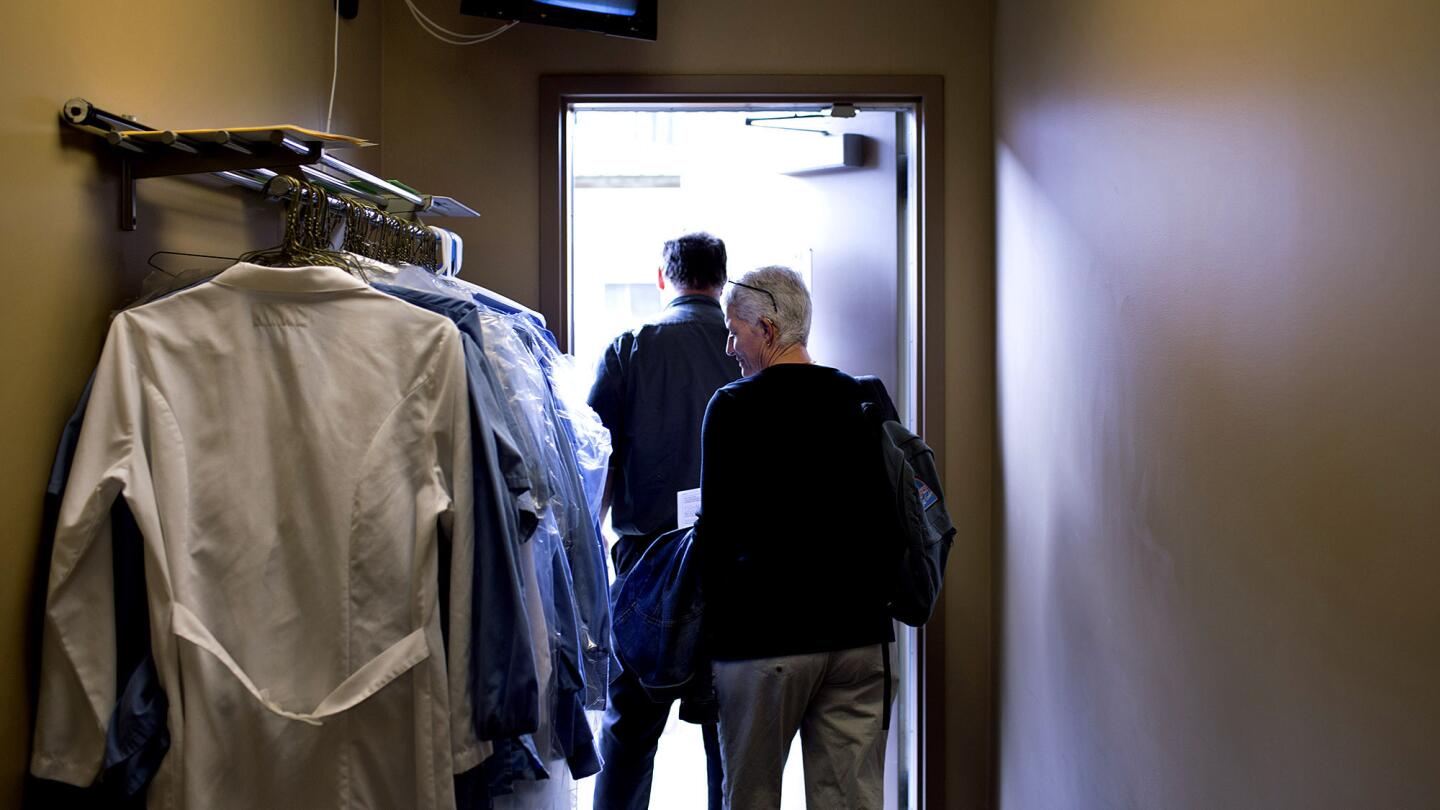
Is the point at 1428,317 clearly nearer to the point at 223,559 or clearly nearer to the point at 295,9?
the point at 223,559

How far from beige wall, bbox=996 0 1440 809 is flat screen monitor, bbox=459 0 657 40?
95 cm

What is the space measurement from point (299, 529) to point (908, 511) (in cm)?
111

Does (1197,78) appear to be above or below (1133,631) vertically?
above

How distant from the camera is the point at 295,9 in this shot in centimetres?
232

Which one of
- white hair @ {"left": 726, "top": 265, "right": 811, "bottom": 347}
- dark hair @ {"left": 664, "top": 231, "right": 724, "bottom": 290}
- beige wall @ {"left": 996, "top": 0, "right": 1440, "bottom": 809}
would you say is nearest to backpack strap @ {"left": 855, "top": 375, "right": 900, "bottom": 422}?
white hair @ {"left": 726, "top": 265, "right": 811, "bottom": 347}

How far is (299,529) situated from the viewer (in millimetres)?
1619

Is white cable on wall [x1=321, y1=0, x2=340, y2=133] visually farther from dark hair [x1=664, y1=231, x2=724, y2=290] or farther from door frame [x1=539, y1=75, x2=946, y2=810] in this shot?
dark hair [x1=664, y1=231, x2=724, y2=290]

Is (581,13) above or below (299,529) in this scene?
above

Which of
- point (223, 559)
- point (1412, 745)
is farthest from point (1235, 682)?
point (223, 559)

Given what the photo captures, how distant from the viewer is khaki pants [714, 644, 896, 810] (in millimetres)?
2061

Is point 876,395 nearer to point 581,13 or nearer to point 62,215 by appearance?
point 581,13

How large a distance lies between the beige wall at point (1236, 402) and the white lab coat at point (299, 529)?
1.08m

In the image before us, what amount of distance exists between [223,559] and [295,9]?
131cm

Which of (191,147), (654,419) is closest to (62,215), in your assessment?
(191,147)
